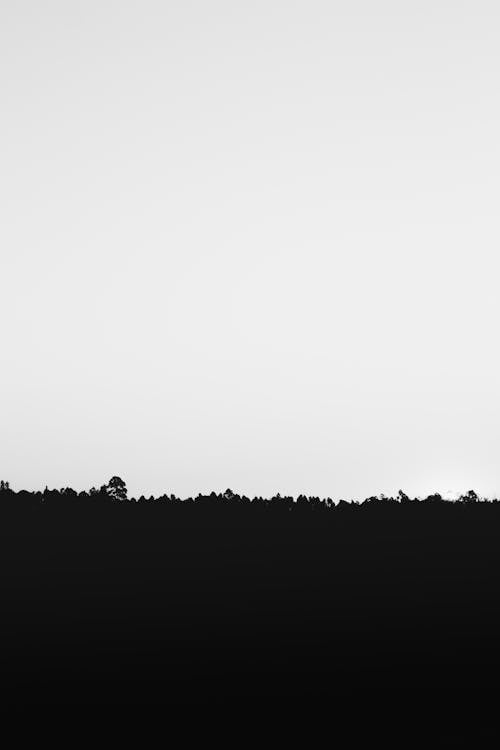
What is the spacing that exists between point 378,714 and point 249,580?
1567 inches

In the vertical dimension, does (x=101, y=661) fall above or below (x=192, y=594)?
below

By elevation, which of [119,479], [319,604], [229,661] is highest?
[119,479]

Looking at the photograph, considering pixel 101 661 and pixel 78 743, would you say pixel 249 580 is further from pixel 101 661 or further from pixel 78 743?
pixel 78 743

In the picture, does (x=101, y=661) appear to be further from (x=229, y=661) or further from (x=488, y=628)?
(x=488, y=628)

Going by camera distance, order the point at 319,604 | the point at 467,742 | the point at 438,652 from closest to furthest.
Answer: the point at 467,742 < the point at 438,652 < the point at 319,604

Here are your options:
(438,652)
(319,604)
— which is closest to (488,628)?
A: (438,652)

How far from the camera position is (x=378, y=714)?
41250mm

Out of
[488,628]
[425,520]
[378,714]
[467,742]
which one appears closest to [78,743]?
[378,714]

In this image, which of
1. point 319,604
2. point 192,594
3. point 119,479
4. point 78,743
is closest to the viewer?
point 78,743

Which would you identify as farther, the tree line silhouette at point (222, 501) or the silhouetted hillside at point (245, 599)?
the tree line silhouette at point (222, 501)

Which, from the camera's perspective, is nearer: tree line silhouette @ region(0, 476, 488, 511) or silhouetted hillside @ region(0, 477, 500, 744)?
silhouetted hillside @ region(0, 477, 500, 744)

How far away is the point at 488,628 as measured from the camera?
5969 centimetres

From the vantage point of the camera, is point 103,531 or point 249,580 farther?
point 103,531

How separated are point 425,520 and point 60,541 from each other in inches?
1738
